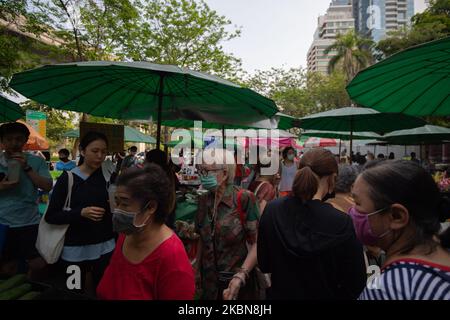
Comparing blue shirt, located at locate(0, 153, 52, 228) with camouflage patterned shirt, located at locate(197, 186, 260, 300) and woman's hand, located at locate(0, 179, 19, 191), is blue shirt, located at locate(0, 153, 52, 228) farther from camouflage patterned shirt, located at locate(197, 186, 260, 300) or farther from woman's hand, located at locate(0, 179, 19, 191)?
camouflage patterned shirt, located at locate(197, 186, 260, 300)

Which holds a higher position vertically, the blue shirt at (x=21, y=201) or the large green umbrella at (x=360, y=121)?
the large green umbrella at (x=360, y=121)

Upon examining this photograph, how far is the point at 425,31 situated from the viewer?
20.1 metres

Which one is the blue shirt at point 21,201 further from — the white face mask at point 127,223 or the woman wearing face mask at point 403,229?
the woman wearing face mask at point 403,229

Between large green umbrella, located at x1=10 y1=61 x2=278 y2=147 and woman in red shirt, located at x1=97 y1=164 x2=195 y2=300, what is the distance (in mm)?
1114

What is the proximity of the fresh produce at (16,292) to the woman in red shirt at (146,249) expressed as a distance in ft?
1.14

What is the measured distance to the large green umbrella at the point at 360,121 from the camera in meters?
5.60

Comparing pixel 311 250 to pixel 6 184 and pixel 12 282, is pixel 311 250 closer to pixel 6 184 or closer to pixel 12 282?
pixel 12 282

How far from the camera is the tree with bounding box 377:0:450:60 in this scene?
20.0m

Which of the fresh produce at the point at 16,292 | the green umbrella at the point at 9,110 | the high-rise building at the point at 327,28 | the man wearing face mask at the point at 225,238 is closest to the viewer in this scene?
the fresh produce at the point at 16,292

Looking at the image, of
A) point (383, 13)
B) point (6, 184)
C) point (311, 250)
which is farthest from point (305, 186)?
point (383, 13)

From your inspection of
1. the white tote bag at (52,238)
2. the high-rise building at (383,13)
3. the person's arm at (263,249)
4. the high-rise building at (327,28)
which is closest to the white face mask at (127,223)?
the person's arm at (263,249)

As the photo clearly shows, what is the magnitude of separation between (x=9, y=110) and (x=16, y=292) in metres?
3.72
